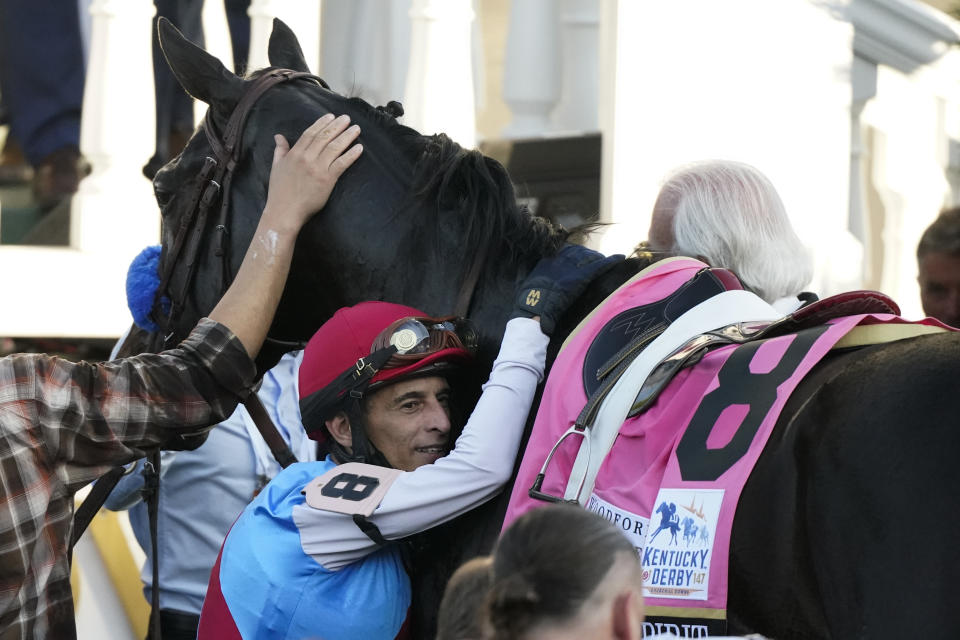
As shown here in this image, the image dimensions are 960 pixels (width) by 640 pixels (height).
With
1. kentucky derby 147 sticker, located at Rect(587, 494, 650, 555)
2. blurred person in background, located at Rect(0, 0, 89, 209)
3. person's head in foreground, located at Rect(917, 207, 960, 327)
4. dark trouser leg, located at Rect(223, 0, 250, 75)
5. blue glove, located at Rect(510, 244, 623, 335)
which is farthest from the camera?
dark trouser leg, located at Rect(223, 0, 250, 75)

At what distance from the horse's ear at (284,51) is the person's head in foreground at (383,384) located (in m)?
0.83

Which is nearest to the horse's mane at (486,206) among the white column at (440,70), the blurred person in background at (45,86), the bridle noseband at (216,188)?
the bridle noseband at (216,188)

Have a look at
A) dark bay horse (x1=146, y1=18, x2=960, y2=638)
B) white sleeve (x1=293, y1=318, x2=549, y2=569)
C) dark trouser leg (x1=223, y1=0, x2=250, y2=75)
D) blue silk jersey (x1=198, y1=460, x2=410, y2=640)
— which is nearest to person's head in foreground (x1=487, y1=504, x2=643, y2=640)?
dark bay horse (x1=146, y1=18, x2=960, y2=638)

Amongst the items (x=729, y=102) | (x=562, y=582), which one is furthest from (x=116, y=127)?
(x=562, y=582)

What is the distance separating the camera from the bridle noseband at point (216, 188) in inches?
109

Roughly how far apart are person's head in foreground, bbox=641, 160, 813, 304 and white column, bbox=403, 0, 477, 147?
338 centimetres

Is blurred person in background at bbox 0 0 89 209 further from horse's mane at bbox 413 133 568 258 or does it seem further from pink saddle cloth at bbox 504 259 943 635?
pink saddle cloth at bbox 504 259 943 635

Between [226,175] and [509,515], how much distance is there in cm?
105

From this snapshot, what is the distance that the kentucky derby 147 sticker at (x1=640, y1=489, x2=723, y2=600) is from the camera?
1839 millimetres

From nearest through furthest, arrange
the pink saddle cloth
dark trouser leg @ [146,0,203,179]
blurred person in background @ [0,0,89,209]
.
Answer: the pink saddle cloth, dark trouser leg @ [146,0,203,179], blurred person in background @ [0,0,89,209]

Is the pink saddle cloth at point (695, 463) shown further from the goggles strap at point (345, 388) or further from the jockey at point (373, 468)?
the goggles strap at point (345, 388)

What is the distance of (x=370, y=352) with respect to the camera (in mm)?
2402

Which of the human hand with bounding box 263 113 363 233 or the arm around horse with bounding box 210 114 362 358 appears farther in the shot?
the human hand with bounding box 263 113 363 233

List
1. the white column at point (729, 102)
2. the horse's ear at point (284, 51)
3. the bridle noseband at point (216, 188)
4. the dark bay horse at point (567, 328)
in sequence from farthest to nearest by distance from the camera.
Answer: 1. the white column at point (729, 102)
2. the horse's ear at point (284, 51)
3. the bridle noseband at point (216, 188)
4. the dark bay horse at point (567, 328)
